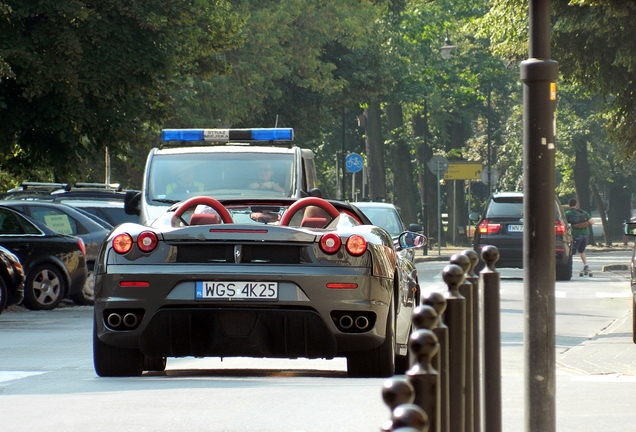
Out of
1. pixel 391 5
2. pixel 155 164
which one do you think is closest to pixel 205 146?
pixel 155 164

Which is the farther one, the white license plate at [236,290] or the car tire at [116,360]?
the car tire at [116,360]

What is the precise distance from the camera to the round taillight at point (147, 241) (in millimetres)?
9164

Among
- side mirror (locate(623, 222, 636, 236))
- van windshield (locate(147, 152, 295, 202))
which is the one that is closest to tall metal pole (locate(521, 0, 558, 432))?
side mirror (locate(623, 222, 636, 236))

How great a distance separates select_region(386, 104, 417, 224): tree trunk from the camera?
56375mm

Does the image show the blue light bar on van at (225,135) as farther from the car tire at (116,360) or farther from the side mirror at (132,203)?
the car tire at (116,360)

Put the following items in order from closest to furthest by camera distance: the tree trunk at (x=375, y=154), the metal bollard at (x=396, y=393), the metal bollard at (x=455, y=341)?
the metal bollard at (x=396, y=393) → the metal bollard at (x=455, y=341) → the tree trunk at (x=375, y=154)

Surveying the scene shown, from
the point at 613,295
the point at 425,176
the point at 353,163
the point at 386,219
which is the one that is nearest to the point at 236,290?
the point at 386,219

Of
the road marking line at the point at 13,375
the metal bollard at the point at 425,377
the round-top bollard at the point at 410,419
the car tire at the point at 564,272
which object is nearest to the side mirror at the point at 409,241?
the road marking line at the point at 13,375

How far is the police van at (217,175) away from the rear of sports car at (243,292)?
284 inches

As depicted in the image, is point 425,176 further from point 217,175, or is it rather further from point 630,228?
point 630,228

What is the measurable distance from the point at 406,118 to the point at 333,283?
2470 inches

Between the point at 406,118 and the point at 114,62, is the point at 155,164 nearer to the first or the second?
the point at 114,62

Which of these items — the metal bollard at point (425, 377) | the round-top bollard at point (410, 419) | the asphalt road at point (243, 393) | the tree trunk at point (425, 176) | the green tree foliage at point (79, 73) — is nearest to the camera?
the round-top bollard at point (410, 419)

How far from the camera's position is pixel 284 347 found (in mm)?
8992
